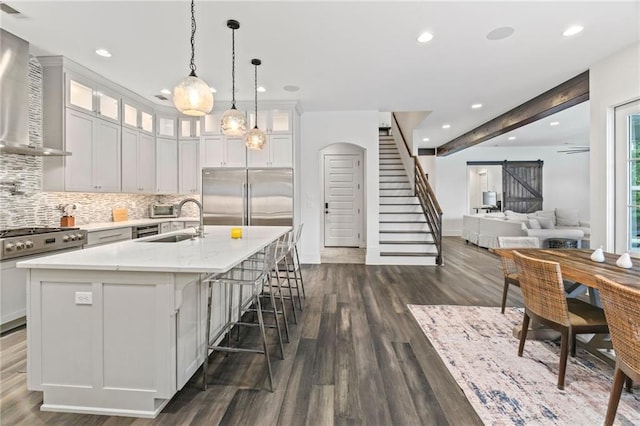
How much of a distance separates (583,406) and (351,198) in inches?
244

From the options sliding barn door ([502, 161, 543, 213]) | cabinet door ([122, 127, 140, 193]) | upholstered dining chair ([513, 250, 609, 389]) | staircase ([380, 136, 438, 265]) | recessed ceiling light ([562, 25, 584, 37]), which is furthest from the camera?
sliding barn door ([502, 161, 543, 213])

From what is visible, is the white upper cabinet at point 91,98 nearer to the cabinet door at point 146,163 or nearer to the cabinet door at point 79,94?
the cabinet door at point 79,94

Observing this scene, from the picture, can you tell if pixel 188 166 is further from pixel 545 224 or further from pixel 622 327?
pixel 545 224

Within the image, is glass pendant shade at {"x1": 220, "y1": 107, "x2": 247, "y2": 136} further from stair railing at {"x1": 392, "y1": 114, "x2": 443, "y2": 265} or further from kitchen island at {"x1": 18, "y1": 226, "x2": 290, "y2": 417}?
stair railing at {"x1": 392, "y1": 114, "x2": 443, "y2": 265}

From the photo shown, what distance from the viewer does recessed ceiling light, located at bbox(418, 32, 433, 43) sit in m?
3.09

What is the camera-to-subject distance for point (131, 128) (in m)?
4.84

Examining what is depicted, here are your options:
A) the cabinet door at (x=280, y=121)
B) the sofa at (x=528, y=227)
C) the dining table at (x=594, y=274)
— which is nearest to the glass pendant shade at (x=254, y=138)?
the cabinet door at (x=280, y=121)

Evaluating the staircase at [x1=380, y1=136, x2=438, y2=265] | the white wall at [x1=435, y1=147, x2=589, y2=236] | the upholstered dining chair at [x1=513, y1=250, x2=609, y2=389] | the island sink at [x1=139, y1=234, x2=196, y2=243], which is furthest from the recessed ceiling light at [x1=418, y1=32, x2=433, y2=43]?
the white wall at [x1=435, y1=147, x2=589, y2=236]

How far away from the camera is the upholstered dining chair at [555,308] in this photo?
195cm

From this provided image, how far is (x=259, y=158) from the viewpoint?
5.29 meters

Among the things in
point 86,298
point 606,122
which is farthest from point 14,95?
point 606,122

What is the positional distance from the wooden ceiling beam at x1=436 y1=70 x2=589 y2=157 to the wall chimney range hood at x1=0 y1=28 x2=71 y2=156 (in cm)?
678

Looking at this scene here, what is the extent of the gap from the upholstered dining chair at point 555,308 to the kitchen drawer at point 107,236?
4649mm

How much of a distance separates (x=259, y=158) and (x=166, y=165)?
71.5 inches
